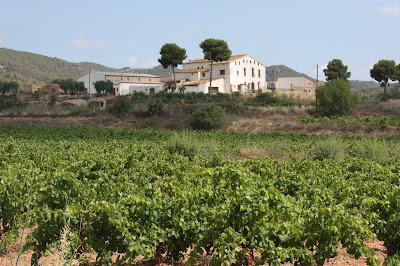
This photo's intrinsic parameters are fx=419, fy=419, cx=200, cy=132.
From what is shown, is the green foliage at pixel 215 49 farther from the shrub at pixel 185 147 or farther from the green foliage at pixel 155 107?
the shrub at pixel 185 147

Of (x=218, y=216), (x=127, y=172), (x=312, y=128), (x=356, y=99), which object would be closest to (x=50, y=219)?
(x=218, y=216)

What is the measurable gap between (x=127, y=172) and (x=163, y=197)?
4.04m

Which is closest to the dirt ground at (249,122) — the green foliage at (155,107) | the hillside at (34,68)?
the green foliage at (155,107)

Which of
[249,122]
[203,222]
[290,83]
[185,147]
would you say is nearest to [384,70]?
[290,83]

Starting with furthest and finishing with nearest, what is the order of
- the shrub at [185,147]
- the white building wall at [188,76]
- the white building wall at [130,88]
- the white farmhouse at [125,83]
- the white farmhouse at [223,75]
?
the white building wall at [188,76] < the white farmhouse at [125,83] < the white building wall at [130,88] < the white farmhouse at [223,75] < the shrub at [185,147]

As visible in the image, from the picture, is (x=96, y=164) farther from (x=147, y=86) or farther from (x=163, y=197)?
(x=147, y=86)

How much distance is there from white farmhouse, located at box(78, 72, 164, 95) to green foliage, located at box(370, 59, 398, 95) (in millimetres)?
31119

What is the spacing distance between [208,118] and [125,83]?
89.2 ft

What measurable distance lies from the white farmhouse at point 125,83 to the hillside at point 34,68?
21976 millimetres

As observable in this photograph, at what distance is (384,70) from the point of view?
58.7m

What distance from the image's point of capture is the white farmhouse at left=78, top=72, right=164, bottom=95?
60625 millimetres

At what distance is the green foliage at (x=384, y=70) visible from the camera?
58.7 m

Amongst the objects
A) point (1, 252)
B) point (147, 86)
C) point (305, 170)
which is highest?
point (147, 86)

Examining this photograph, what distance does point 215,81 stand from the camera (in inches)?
2360
